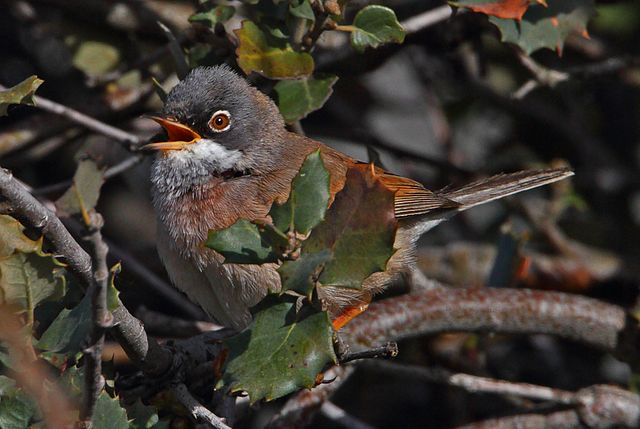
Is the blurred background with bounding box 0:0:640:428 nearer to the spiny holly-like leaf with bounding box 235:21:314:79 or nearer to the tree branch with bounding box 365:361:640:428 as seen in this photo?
the tree branch with bounding box 365:361:640:428

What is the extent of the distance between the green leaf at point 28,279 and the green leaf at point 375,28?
1452mm

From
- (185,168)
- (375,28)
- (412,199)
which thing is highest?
(375,28)

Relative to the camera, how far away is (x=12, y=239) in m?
2.45

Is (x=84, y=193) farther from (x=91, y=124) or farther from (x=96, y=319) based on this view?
(x=91, y=124)

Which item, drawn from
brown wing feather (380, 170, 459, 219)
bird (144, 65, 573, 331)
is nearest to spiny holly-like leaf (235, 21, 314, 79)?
bird (144, 65, 573, 331)

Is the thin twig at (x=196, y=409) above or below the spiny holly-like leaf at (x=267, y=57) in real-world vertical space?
below

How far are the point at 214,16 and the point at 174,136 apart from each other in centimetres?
54

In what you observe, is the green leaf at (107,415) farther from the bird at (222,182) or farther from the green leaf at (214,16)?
the green leaf at (214,16)

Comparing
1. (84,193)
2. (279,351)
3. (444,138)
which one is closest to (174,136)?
(279,351)

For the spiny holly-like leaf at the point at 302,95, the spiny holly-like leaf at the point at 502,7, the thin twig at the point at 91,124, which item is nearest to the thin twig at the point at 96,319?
the spiny holly-like leaf at the point at 302,95

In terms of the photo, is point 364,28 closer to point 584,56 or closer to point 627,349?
point 627,349

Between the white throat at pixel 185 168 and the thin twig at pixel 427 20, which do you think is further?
the thin twig at pixel 427 20

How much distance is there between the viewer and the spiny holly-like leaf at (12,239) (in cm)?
244

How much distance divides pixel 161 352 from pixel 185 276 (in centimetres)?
58
